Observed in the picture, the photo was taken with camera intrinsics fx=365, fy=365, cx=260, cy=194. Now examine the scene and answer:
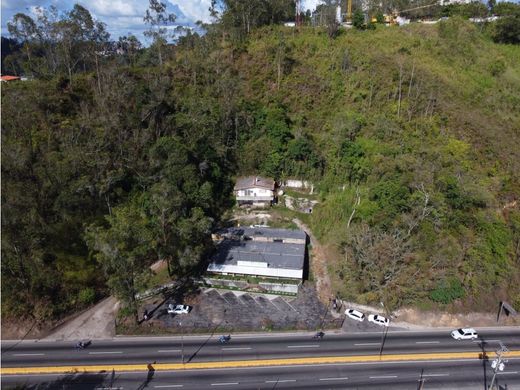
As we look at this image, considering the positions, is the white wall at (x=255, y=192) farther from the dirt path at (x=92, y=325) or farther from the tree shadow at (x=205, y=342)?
the dirt path at (x=92, y=325)

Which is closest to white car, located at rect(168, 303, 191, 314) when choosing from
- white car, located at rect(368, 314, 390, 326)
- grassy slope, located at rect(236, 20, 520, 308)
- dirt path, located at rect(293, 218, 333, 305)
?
dirt path, located at rect(293, 218, 333, 305)

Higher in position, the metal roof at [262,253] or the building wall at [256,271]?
the metal roof at [262,253]

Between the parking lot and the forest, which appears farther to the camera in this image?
the forest

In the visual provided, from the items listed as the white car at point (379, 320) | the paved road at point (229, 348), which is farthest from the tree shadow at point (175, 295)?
the white car at point (379, 320)

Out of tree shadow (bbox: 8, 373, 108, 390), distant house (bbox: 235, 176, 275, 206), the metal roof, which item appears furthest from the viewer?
distant house (bbox: 235, 176, 275, 206)

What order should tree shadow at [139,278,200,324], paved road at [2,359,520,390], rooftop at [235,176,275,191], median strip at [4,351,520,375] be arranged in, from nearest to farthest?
paved road at [2,359,520,390], median strip at [4,351,520,375], tree shadow at [139,278,200,324], rooftop at [235,176,275,191]

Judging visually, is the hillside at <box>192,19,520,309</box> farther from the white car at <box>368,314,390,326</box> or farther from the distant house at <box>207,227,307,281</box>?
the distant house at <box>207,227,307,281</box>

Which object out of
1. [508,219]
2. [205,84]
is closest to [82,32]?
[205,84]
